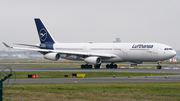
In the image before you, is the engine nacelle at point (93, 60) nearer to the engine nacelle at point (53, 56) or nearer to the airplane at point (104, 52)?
the airplane at point (104, 52)

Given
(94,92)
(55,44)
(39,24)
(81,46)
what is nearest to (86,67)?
(81,46)

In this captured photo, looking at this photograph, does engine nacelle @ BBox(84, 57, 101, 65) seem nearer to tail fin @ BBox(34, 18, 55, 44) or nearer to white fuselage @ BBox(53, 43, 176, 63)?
white fuselage @ BBox(53, 43, 176, 63)

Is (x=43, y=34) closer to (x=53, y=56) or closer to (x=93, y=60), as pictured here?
(x=53, y=56)

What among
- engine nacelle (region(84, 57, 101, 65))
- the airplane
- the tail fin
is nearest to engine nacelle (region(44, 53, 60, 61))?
the airplane

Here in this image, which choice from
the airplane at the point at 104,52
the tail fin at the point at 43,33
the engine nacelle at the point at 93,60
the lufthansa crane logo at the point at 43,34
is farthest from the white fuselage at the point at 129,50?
the lufthansa crane logo at the point at 43,34

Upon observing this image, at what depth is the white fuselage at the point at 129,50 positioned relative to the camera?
2223 inches

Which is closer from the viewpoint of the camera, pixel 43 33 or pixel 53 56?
pixel 53 56

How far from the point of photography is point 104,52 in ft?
208

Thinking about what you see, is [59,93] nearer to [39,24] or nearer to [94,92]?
[94,92]

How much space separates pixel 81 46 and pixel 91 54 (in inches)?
249

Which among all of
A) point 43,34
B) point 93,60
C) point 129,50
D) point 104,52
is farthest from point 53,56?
point 129,50

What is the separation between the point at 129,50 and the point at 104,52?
6089 mm

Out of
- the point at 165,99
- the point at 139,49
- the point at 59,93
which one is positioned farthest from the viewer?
the point at 139,49

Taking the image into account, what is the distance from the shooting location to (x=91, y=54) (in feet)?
200
